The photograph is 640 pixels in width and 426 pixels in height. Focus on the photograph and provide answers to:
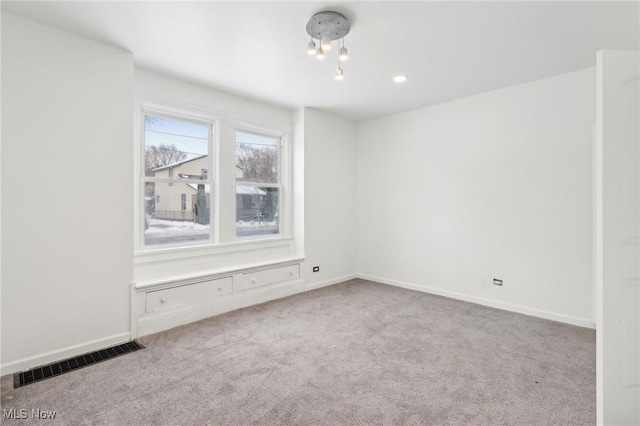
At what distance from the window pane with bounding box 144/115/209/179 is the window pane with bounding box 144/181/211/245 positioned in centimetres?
16

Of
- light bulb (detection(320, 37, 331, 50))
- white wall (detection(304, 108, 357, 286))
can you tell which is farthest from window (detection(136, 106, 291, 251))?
light bulb (detection(320, 37, 331, 50))

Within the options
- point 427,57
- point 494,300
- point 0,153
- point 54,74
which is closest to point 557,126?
point 427,57

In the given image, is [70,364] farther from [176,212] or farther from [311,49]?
[311,49]

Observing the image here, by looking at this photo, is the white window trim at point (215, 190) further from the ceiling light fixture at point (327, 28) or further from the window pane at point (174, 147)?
the ceiling light fixture at point (327, 28)

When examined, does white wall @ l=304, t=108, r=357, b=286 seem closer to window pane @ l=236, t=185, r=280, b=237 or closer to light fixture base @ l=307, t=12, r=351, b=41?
window pane @ l=236, t=185, r=280, b=237

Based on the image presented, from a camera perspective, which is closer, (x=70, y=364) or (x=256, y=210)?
(x=70, y=364)

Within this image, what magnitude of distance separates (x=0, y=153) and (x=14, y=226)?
519mm

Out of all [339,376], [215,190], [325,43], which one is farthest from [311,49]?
[339,376]

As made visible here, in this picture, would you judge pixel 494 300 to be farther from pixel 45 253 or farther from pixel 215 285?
pixel 45 253

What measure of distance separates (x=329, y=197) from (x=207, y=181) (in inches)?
72.6

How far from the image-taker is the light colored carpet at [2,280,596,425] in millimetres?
1855

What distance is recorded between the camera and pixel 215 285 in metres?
3.52

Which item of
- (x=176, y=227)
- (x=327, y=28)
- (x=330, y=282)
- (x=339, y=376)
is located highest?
(x=327, y=28)

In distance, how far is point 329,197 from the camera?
192 inches
